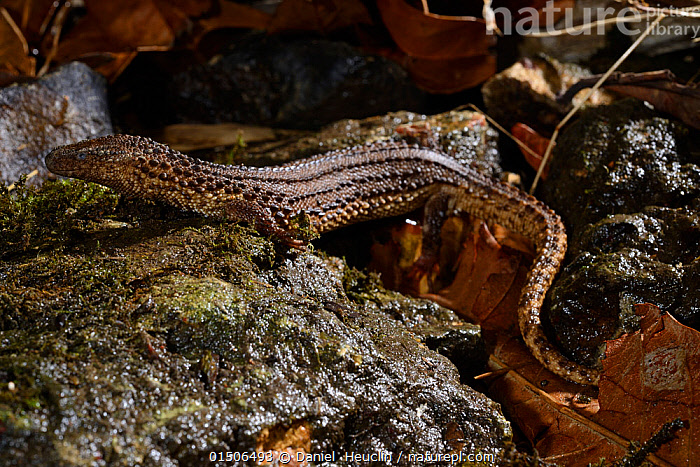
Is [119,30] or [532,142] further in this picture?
[119,30]

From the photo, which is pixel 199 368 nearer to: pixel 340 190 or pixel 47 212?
pixel 47 212

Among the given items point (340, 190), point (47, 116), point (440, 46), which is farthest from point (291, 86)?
point (340, 190)

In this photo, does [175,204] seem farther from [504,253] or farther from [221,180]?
[504,253]

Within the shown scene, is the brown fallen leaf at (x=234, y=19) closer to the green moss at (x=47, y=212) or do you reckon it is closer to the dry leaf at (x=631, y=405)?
the green moss at (x=47, y=212)

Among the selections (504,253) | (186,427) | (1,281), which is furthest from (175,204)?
(504,253)

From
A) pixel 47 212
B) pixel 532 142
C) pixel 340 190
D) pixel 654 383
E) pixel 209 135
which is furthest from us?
pixel 209 135

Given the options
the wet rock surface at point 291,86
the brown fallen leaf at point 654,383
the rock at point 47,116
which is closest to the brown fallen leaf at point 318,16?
the wet rock surface at point 291,86
